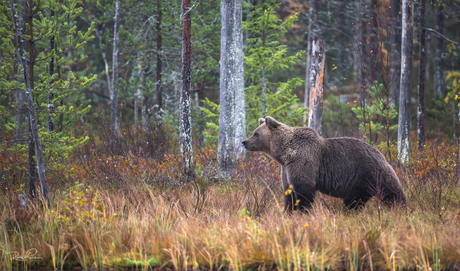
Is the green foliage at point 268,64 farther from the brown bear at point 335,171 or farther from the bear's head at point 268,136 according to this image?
the brown bear at point 335,171

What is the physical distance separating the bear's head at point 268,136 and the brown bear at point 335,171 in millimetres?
133

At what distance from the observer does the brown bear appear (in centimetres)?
574

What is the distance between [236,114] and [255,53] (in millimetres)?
3067

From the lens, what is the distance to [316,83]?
30.7ft

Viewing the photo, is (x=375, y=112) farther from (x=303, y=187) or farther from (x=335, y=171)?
(x=303, y=187)

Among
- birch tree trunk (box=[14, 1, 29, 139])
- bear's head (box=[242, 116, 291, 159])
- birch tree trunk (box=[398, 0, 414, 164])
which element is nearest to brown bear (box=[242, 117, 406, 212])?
bear's head (box=[242, 116, 291, 159])

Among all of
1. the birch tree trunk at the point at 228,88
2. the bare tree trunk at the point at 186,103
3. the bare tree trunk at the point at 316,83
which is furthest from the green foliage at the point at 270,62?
the bare tree trunk at the point at 186,103

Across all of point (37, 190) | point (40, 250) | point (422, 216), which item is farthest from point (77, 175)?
point (422, 216)

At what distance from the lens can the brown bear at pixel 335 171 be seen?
5.74m

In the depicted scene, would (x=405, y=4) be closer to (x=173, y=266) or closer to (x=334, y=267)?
(x=334, y=267)

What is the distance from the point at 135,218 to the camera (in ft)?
17.4

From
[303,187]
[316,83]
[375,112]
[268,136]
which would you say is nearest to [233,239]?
[303,187]

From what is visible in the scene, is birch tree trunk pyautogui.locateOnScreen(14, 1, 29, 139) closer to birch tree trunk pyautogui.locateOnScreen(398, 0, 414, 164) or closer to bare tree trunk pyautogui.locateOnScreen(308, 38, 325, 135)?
bare tree trunk pyautogui.locateOnScreen(308, 38, 325, 135)

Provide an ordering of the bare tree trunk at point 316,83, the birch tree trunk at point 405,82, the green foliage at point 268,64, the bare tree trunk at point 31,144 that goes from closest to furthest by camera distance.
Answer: the bare tree trunk at point 31,144
the bare tree trunk at point 316,83
the birch tree trunk at point 405,82
the green foliage at point 268,64
